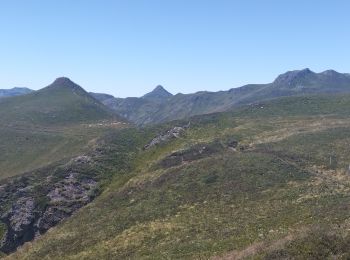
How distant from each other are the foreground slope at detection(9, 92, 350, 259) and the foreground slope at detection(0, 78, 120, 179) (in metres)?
18.9

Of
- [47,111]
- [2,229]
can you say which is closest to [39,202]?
[2,229]

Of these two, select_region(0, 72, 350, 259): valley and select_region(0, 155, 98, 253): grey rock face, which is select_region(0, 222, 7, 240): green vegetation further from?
select_region(0, 72, 350, 259): valley

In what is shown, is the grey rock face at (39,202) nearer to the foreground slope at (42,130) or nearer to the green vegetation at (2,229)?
the green vegetation at (2,229)

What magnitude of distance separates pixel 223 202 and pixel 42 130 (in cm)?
9366

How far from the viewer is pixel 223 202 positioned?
2172 inches

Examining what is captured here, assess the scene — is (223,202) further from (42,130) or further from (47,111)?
(47,111)

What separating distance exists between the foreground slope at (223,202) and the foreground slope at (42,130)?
18.9 metres

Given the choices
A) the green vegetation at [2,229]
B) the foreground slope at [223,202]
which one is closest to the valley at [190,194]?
the foreground slope at [223,202]

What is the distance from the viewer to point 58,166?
82.2m

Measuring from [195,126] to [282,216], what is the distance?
2345 inches

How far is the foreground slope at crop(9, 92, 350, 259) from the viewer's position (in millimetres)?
38875

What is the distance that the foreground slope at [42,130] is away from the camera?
103m

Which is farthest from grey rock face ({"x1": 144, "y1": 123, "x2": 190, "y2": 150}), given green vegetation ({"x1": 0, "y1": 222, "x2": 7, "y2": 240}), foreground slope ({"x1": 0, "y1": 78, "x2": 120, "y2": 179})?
green vegetation ({"x1": 0, "y1": 222, "x2": 7, "y2": 240})

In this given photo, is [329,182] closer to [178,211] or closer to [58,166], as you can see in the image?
[178,211]
